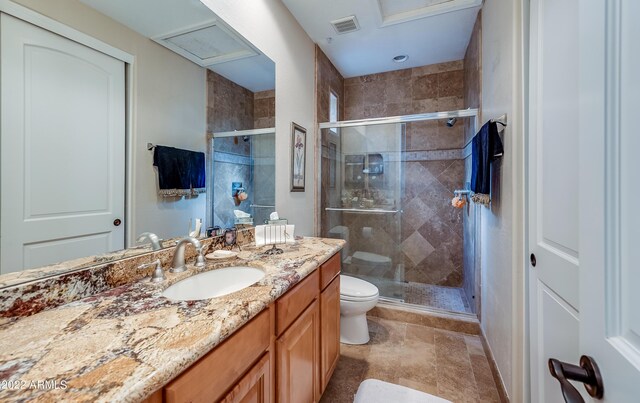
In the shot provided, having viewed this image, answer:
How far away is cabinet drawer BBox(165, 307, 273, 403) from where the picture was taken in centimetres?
57

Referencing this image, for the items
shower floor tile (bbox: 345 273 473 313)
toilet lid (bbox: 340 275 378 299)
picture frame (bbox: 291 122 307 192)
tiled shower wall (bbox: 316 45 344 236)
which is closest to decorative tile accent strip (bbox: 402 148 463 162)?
tiled shower wall (bbox: 316 45 344 236)

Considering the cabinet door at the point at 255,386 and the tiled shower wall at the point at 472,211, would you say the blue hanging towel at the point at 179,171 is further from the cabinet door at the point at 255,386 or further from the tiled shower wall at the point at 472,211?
the tiled shower wall at the point at 472,211

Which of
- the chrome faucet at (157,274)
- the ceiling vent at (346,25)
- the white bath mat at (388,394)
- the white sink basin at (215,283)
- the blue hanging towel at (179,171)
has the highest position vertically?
the ceiling vent at (346,25)

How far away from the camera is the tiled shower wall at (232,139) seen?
1425 mm

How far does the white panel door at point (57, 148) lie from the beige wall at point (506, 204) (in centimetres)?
177

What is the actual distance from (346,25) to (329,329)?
8.10ft

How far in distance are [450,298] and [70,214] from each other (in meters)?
3.05

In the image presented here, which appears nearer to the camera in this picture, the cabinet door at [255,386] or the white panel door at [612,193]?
the white panel door at [612,193]

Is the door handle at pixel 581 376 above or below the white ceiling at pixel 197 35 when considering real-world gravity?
below

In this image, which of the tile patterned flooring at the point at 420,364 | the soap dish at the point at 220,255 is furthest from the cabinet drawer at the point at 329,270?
the tile patterned flooring at the point at 420,364

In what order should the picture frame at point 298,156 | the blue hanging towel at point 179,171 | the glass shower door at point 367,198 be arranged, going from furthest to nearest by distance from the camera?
the glass shower door at point 367,198 → the picture frame at point 298,156 → the blue hanging towel at point 179,171

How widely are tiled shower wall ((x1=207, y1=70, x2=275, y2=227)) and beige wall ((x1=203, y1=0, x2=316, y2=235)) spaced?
177 mm

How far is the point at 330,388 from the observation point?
1.60 m

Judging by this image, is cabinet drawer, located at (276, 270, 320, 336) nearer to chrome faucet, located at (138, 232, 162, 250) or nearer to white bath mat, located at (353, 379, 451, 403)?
chrome faucet, located at (138, 232, 162, 250)
